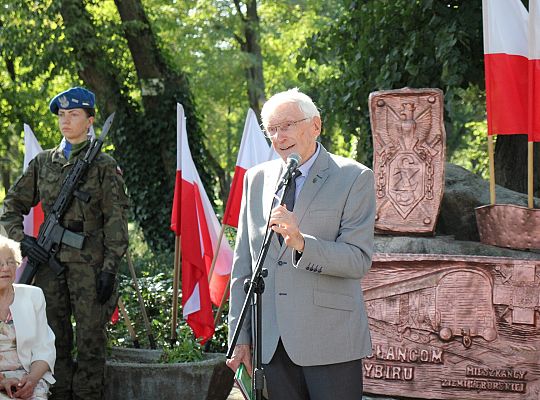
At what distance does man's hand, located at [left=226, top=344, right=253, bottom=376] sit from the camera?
384cm

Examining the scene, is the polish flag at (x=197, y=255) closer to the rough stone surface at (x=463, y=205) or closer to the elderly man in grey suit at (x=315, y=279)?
the rough stone surface at (x=463, y=205)

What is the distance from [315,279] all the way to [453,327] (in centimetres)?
255

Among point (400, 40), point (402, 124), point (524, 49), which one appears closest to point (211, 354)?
point (402, 124)

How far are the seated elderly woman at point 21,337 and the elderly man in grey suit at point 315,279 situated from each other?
63.6 inches

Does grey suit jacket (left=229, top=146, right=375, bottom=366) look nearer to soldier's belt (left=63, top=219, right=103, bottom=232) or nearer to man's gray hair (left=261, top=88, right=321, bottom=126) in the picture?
man's gray hair (left=261, top=88, right=321, bottom=126)

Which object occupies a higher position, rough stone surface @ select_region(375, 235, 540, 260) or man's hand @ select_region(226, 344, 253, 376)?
rough stone surface @ select_region(375, 235, 540, 260)

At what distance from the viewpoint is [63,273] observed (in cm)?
601

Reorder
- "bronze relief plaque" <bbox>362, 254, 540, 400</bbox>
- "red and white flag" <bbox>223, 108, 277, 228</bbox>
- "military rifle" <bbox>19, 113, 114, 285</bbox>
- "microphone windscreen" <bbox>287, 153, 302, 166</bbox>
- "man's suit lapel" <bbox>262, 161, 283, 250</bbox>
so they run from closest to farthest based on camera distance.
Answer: "microphone windscreen" <bbox>287, 153, 302, 166</bbox> < "man's suit lapel" <bbox>262, 161, 283, 250</bbox> < "bronze relief plaque" <bbox>362, 254, 540, 400</bbox> < "military rifle" <bbox>19, 113, 114, 285</bbox> < "red and white flag" <bbox>223, 108, 277, 228</bbox>

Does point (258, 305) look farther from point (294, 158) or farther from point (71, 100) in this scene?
point (71, 100)

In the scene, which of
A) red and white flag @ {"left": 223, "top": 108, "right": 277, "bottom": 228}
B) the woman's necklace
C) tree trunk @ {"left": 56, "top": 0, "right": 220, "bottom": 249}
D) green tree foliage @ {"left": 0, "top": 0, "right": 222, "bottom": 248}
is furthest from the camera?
tree trunk @ {"left": 56, "top": 0, "right": 220, "bottom": 249}

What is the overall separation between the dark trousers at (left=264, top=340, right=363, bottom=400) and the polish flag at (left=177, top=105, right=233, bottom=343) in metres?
3.10

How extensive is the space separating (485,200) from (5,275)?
3593 mm

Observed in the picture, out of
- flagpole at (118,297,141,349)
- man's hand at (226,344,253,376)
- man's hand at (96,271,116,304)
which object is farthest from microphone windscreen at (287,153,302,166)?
flagpole at (118,297,141,349)

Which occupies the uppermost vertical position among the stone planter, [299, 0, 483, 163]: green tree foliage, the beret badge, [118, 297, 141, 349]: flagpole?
[299, 0, 483, 163]: green tree foliage
